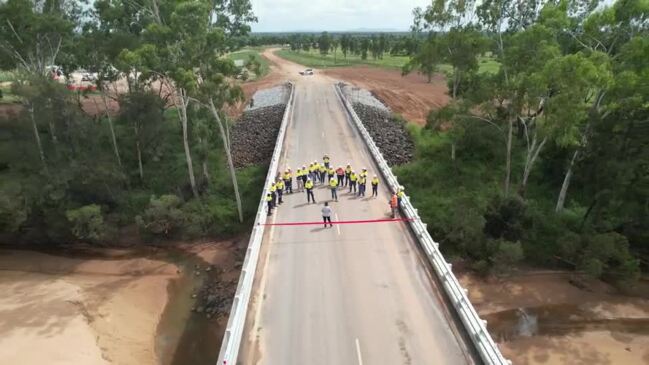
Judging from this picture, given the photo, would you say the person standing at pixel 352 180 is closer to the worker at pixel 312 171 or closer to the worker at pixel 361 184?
the worker at pixel 361 184

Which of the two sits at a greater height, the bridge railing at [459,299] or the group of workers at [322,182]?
the group of workers at [322,182]

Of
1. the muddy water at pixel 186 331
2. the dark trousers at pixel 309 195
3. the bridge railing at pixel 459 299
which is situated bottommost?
the muddy water at pixel 186 331

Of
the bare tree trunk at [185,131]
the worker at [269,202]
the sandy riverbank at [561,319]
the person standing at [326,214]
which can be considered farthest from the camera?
the bare tree trunk at [185,131]

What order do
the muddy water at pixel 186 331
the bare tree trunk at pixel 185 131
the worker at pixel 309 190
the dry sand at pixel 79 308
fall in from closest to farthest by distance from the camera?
1. the dry sand at pixel 79 308
2. the muddy water at pixel 186 331
3. the worker at pixel 309 190
4. the bare tree trunk at pixel 185 131

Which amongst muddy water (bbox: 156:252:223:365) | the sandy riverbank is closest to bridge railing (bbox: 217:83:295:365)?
muddy water (bbox: 156:252:223:365)

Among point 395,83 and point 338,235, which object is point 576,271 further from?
point 395,83

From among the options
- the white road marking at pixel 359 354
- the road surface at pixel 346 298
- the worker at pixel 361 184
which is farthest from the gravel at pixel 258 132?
the white road marking at pixel 359 354
